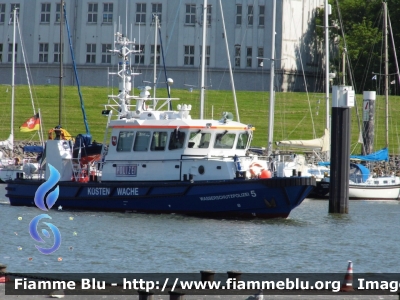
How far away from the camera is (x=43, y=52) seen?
74.2 metres

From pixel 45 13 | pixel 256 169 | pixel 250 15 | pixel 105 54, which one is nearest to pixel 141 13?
pixel 105 54

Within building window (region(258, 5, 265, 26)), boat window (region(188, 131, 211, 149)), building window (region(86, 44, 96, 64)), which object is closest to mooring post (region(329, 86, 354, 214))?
boat window (region(188, 131, 211, 149))

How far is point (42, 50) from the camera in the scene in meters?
74.3

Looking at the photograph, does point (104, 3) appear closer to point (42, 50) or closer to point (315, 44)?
point (42, 50)

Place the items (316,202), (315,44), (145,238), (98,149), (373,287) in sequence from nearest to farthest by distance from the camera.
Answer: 1. (373,287)
2. (145,238)
3. (98,149)
4. (316,202)
5. (315,44)

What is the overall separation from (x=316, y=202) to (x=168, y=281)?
2320cm

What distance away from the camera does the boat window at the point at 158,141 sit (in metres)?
31.5

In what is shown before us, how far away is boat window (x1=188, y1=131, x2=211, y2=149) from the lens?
103 ft

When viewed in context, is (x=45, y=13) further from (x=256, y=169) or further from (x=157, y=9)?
(x=256, y=169)

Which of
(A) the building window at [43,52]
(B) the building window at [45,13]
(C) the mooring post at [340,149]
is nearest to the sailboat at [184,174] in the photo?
(C) the mooring post at [340,149]

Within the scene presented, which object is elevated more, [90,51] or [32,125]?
[90,51]

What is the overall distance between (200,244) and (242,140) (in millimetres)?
7233

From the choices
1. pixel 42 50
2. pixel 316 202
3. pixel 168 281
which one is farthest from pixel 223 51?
pixel 168 281

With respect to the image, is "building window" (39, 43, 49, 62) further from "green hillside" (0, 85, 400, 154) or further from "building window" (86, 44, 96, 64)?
"green hillside" (0, 85, 400, 154)
